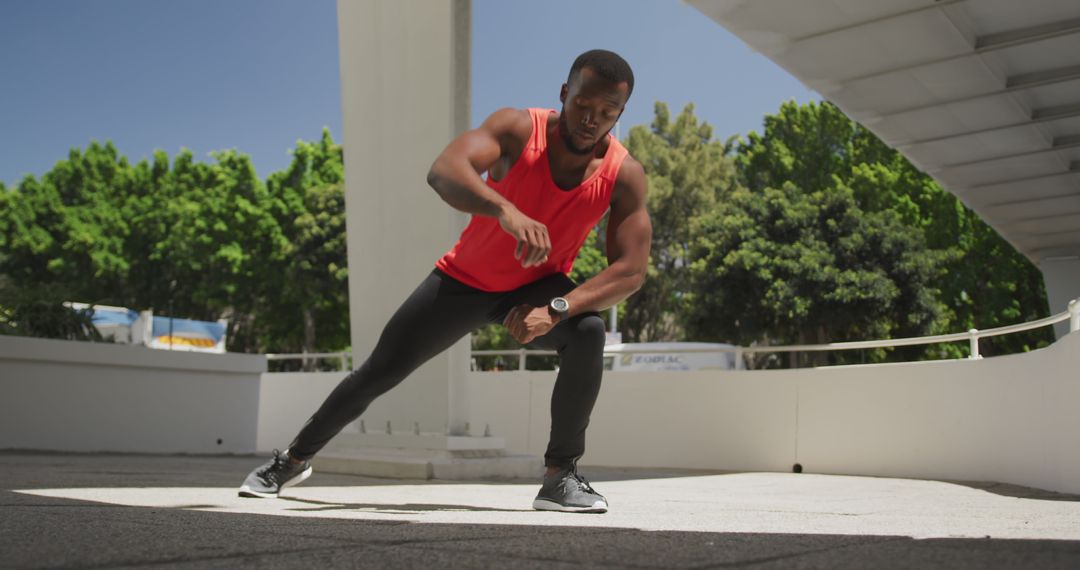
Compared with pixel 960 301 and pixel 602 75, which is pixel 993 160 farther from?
pixel 960 301

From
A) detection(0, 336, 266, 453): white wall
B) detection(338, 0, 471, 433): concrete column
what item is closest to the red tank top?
detection(338, 0, 471, 433): concrete column

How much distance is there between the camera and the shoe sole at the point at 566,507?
3496 millimetres

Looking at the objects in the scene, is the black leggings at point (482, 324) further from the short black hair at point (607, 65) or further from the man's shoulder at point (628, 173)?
the short black hair at point (607, 65)

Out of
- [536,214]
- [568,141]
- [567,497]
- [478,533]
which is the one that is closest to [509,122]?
[568,141]

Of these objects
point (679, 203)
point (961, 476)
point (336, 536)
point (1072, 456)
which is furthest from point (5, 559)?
point (679, 203)

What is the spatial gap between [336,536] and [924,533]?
163 centimetres

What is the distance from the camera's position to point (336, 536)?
241 cm

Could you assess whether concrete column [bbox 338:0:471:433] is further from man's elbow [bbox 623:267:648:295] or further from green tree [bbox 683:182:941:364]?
green tree [bbox 683:182:941:364]

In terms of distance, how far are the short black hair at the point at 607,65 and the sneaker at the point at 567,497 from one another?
1.39m

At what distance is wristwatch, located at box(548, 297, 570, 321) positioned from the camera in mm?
3264

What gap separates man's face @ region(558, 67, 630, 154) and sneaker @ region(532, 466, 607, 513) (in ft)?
3.91

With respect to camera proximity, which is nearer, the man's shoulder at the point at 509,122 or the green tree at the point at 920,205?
the man's shoulder at the point at 509,122

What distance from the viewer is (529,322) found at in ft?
10.6

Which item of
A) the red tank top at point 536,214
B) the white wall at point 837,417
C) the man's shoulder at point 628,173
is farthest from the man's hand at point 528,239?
the white wall at point 837,417
